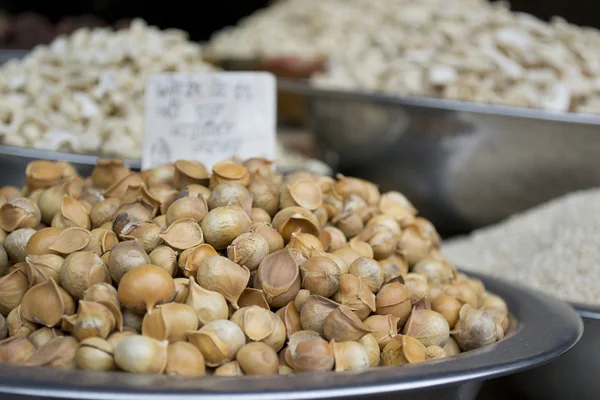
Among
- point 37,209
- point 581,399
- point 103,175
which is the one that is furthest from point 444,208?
point 37,209

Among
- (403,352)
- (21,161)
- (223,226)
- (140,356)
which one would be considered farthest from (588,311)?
(21,161)

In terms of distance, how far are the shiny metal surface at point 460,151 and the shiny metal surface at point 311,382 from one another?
833 millimetres

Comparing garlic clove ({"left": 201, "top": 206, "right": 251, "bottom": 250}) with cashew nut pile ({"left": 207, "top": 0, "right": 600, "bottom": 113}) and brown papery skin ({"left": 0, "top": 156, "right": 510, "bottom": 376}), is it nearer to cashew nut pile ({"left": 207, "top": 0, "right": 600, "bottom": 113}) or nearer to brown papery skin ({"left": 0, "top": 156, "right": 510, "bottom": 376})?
brown papery skin ({"left": 0, "top": 156, "right": 510, "bottom": 376})

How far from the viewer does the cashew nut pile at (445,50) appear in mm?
1716

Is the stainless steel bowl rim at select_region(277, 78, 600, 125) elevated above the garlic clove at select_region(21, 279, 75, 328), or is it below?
above

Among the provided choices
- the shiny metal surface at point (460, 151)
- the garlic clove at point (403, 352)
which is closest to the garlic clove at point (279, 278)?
the garlic clove at point (403, 352)

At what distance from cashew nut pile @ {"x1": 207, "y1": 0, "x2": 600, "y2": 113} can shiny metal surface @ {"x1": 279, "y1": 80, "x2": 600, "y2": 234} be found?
0.44ft

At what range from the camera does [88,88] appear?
5.22 ft

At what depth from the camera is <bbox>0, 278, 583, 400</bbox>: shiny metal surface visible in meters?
0.53

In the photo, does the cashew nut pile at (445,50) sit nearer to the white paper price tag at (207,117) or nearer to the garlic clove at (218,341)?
the white paper price tag at (207,117)

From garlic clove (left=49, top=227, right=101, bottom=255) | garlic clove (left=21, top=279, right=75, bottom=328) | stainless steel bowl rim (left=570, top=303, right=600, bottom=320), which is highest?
garlic clove (left=49, top=227, right=101, bottom=255)

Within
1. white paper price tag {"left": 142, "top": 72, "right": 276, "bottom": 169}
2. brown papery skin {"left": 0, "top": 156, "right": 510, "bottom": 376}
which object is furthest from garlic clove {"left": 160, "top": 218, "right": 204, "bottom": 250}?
white paper price tag {"left": 142, "top": 72, "right": 276, "bottom": 169}

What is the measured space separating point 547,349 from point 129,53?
124 centimetres

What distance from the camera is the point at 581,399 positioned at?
38.7 inches
